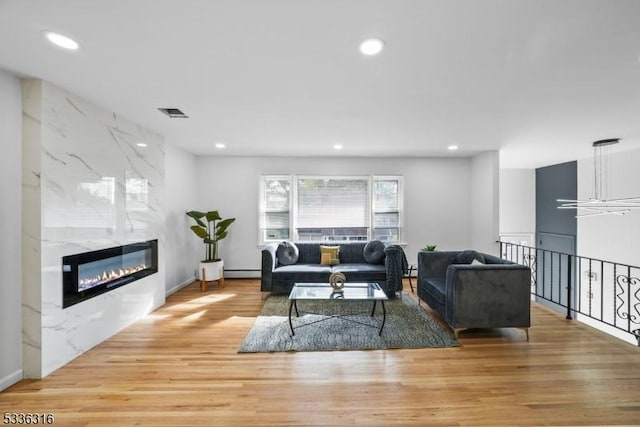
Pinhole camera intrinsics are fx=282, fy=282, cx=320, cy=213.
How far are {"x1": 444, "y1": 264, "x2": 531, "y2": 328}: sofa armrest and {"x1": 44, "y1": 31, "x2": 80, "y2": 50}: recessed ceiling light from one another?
379 centimetres

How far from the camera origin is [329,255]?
510 cm

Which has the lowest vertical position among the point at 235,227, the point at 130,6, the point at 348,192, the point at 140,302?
the point at 140,302

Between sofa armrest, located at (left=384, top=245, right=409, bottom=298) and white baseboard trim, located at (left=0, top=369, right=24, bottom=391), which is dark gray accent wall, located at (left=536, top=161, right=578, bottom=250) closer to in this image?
sofa armrest, located at (left=384, top=245, right=409, bottom=298)

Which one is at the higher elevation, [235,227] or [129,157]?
[129,157]

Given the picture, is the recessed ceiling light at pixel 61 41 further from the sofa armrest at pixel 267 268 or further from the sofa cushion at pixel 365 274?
the sofa cushion at pixel 365 274

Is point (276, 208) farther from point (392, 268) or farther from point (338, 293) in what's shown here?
point (338, 293)

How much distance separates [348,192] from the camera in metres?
5.87

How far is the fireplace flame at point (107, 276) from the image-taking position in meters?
2.85

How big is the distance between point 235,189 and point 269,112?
2.94 metres

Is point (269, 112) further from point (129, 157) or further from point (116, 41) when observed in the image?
point (129, 157)

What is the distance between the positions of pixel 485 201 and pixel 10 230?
21.1 feet

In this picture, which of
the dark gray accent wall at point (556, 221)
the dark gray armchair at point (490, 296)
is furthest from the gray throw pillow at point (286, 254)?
the dark gray accent wall at point (556, 221)

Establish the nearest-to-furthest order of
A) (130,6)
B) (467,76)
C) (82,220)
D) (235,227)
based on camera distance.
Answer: (130,6) → (467,76) → (82,220) → (235,227)

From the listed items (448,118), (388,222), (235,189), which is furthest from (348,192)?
(448,118)
